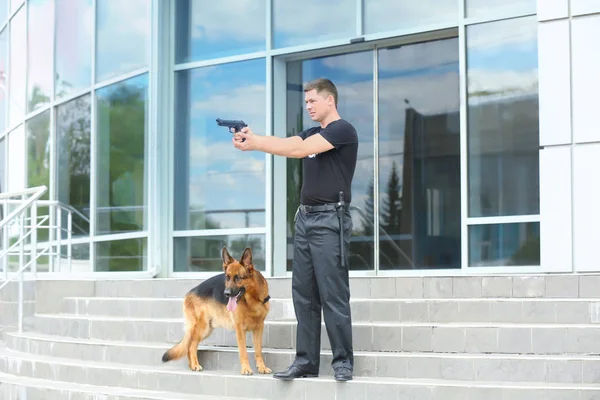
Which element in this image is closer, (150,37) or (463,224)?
(463,224)

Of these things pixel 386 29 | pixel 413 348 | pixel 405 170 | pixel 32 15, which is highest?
pixel 32 15

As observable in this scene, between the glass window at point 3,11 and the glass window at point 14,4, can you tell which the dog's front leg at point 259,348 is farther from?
the glass window at point 3,11

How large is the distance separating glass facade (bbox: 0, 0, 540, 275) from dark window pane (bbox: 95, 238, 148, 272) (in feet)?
0.09

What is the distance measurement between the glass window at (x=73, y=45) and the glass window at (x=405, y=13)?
465 cm

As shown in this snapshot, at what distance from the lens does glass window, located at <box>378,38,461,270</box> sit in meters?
9.77

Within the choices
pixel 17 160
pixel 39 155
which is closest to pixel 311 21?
pixel 39 155

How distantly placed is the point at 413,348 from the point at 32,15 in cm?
1059

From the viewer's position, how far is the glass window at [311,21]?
10.3 metres

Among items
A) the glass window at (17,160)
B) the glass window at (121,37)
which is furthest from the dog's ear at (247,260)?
the glass window at (17,160)

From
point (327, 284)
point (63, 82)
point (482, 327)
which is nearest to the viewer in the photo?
point (327, 284)

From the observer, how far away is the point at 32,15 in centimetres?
1507

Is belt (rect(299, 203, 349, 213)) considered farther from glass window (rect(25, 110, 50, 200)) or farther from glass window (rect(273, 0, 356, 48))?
glass window (rect(25, 110, 50, 200))

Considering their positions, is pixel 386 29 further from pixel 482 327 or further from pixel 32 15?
pixel 32 15

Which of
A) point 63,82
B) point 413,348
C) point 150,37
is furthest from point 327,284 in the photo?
point 63,82
